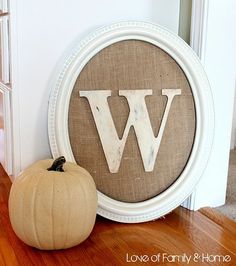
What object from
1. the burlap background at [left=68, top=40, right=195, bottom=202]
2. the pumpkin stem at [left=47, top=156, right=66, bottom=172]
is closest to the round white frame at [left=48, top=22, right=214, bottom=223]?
the burlap background at [left=68, top=40, right=195, bottom=202]

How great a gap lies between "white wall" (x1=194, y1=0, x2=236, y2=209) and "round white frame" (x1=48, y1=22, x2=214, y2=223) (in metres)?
0.07

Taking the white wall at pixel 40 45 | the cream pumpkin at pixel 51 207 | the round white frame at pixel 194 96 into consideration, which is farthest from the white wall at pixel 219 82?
the cream pumpkin at pixel 51 207

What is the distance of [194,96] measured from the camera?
60.8 inches

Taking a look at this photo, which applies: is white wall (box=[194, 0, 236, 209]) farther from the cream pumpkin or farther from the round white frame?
the cream pumpkin

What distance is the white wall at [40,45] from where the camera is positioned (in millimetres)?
1392

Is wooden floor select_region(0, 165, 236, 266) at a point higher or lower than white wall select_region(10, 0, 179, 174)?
lower

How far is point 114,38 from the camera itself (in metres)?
1.46

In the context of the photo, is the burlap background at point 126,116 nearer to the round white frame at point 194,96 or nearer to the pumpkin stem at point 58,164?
the round white frame at point 194,96

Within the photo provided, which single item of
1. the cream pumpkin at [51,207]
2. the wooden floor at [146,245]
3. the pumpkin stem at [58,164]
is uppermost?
the pumpkin stem at [58,164]

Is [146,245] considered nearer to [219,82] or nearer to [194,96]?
[194,96]

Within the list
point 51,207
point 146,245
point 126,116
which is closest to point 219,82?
point 126,116

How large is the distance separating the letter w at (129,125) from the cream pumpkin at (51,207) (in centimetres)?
22

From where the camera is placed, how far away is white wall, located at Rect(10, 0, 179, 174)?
1.39 meters

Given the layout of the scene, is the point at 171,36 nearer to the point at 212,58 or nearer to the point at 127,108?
the point at 212,58
